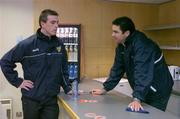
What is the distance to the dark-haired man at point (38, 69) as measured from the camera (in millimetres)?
2312

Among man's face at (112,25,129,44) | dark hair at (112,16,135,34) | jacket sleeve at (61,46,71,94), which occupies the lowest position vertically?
jacket sleeve at (61,46,71,94)

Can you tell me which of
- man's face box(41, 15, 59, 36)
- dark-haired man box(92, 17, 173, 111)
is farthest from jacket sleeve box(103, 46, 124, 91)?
man's face box(41, 15, 59, 36)

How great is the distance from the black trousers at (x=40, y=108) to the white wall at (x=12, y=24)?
4.48ft

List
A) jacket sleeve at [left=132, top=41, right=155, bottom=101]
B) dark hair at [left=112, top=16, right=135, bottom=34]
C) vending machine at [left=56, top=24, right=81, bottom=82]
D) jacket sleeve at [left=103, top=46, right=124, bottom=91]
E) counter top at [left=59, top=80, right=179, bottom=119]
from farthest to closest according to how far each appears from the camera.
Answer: vending machine at [left=56, top=24, right=81, bottom=82]
jacket sleeve at [left=103, top=46, right=124, bottom=91]
dark hair at [left=112, top=16, right=135, bottom=34]
jacket sleeve at [left=132, top=41, right=155, bottom=101]
counter top at [left=59, top=80, right=179, bottom=119]

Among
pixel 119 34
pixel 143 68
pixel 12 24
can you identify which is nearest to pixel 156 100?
pixel 143 68

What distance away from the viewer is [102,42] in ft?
12.6

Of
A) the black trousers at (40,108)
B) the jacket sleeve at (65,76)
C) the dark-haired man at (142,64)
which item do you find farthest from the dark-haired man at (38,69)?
the dark-haired man at (142,64)

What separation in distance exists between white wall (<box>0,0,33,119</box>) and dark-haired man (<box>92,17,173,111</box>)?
1644 millimetres

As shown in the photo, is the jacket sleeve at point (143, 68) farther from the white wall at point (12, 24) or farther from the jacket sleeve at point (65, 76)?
the white wall at point (12, 24)

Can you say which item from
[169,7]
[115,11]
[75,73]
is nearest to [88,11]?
[115,11]

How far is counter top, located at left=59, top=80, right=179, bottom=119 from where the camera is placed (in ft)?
5.81

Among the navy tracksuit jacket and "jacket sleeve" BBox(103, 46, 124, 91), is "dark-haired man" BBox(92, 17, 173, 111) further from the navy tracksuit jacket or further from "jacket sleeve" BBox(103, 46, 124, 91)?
the navy tracksuit jacket

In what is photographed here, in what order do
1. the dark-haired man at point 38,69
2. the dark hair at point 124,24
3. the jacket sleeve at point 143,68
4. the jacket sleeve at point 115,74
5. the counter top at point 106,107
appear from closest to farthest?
the counter top at point 106,107 < the jacket sleeve at point 143,68 < the dark hair at point 124,24 < the dark-haired man at point 38,69 < the jacket sleeve at point 115,74

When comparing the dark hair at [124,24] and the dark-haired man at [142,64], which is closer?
the dark-haired man at [142,64]
